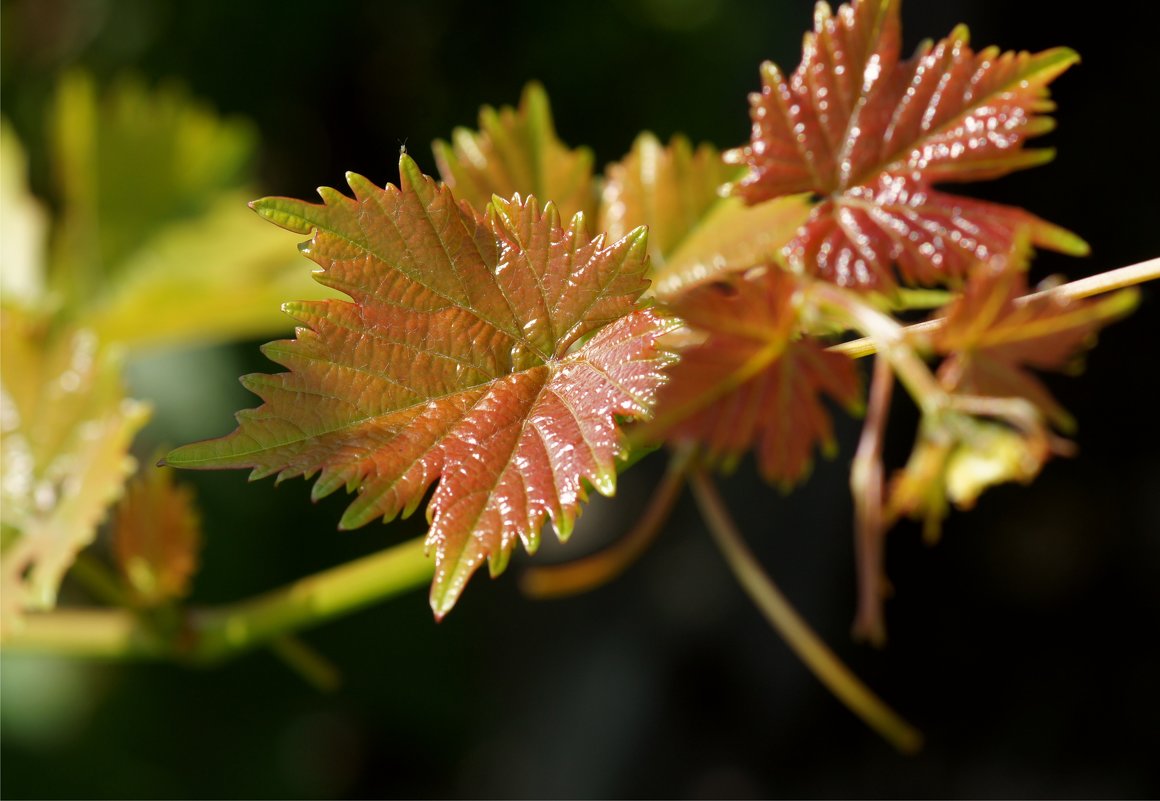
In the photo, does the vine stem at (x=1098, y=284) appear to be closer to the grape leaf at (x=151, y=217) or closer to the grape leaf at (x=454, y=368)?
the grape leaf at (x=454, y=368)

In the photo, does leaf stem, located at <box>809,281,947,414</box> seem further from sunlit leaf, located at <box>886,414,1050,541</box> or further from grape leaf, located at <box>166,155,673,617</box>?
grape leaf, located at <box>166,155,673,617</box>

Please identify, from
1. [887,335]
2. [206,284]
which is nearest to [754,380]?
[887,335]

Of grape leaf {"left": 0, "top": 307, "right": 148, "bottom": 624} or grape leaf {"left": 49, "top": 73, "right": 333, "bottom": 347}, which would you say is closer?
grape leaf {"left": 0, "top": 307, "right": 148, "bottom": 624}

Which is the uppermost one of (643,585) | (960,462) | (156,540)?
(156,540)

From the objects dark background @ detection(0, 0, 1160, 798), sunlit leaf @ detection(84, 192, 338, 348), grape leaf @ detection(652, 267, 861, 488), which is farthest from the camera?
dark background @ detection(0, 0, 1160, 798)

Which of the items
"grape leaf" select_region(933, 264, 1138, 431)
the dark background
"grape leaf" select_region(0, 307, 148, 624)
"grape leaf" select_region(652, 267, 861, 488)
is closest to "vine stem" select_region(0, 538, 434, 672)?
"grape leaf" select_region(0, 307, 148, 624)

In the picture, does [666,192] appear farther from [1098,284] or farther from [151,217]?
[151,217]

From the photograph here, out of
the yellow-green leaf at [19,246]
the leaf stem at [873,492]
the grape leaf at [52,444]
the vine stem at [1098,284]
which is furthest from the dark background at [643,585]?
the vine stem at [1098,284]

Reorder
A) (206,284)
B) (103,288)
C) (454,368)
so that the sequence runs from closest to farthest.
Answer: (454,368) → (206,284) → (103,288)
